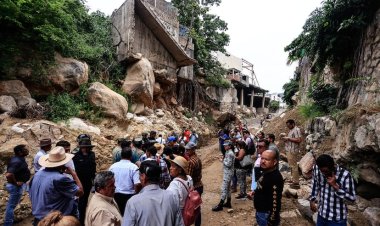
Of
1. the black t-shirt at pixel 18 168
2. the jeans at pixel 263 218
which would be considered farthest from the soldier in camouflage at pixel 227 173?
the black t-shirt at pixel 18 168

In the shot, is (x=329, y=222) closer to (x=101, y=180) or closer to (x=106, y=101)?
(x=101, y=180)

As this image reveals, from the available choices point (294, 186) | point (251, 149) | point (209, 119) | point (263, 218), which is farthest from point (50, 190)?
point (209, 119)

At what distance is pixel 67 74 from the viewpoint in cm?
1058

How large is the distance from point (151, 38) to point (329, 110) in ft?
36.5

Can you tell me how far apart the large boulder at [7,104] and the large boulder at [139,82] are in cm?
543

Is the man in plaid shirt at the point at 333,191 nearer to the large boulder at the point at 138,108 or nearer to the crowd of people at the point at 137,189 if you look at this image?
the crowd of people at the point at 137,189

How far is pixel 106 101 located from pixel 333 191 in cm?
977

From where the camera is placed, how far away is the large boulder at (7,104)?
853cm

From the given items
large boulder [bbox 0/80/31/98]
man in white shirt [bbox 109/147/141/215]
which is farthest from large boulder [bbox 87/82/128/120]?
man in white shirt [bbox 109/147/141/215]

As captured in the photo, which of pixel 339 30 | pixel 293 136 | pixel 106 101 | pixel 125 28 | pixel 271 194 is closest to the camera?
pixel 271 194

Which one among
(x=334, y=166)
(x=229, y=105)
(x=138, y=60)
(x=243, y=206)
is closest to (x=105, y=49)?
(x=138, y=60)

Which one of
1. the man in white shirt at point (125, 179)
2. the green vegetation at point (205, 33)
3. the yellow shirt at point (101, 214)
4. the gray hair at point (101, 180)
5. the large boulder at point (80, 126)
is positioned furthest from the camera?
the green vegetation at point (205, 33)

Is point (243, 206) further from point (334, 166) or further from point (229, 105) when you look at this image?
point (229, 105)

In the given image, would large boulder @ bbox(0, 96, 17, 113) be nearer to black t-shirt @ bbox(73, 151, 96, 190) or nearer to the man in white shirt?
black t-shirt @ bbox(73, 151, 96, 190)
